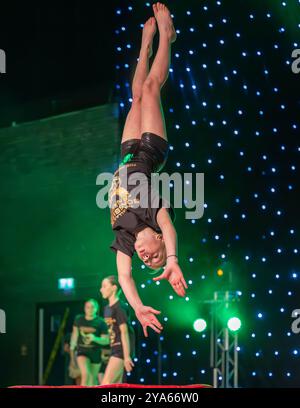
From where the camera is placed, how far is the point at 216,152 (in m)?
6.93

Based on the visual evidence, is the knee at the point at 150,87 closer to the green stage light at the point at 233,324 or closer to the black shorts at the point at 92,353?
the green stage light at the point at 233,324

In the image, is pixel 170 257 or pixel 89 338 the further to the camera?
pixel 89 338

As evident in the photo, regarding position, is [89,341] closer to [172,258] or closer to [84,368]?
[84,368]

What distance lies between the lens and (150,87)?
5016 millimetres

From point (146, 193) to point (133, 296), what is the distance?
2.01 feet

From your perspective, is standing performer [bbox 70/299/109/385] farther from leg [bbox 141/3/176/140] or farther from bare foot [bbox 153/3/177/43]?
bare foot [bbox 153/3/177/43]

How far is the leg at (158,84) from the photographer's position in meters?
4.93

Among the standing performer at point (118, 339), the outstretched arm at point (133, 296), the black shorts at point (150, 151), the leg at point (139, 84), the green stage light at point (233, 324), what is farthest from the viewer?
the green stage light at point (233, 324)

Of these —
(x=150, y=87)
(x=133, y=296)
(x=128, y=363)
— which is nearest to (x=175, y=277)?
(x=133, y=296)

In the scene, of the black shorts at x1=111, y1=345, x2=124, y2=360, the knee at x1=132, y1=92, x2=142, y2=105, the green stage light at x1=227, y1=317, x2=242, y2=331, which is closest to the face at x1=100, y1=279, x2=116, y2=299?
the black shorts at x1=111, y1=345, x2=124, y2=360

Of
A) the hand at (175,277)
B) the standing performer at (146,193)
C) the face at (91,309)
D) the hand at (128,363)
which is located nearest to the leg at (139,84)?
the standing performer at (146,193)

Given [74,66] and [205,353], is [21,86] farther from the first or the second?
[205,353]

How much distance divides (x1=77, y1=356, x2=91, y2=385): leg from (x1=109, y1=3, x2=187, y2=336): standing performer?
217 centimetres

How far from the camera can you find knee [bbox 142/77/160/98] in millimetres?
4996
